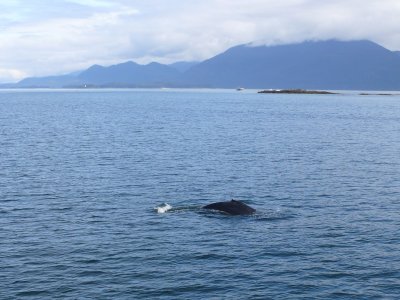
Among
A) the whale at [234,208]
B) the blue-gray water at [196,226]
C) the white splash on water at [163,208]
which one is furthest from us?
the white splash on water at [163,208]

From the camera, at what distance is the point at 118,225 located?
4150cm

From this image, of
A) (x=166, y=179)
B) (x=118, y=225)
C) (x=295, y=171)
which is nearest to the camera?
(x=118, y=225)

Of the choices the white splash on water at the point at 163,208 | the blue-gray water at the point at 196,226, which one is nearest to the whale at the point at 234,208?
the blue-gray water at the point at 196,226

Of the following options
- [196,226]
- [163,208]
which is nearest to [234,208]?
[196,226]

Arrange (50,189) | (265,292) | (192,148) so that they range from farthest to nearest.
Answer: (192,148) < (50,189) < (265,292)

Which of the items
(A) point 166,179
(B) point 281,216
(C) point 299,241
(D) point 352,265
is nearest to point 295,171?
(A) point 166,179

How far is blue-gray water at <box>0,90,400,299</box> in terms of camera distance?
3067 cm

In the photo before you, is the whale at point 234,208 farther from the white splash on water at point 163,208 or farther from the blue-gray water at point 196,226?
the white splash on water at point 163,208

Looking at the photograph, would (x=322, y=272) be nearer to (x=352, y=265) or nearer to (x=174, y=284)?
(x=352, y=265)

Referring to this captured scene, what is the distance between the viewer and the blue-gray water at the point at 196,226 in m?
30.7

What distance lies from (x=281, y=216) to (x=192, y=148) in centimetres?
4542

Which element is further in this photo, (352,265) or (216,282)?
(352,265)

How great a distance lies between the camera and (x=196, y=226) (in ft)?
135

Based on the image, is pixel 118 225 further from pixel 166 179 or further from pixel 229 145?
pixel 229 145
